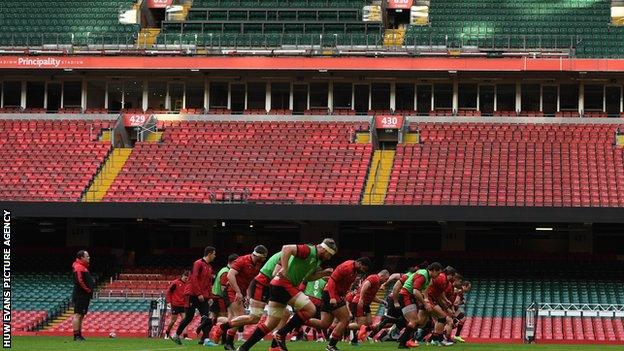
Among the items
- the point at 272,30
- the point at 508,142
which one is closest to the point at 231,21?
the point at 272,30

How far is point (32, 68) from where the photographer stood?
183 feet

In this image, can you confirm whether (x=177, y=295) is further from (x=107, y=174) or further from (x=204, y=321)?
(x=107, y=174)

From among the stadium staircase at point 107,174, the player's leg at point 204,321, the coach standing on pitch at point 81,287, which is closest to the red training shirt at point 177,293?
the player's leg at point 204,321

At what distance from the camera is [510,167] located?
5009 centimetres

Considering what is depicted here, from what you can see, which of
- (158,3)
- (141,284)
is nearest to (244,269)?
(141,284)

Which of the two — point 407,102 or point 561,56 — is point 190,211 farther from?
point 561,56

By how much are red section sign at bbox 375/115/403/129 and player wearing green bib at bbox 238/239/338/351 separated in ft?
110

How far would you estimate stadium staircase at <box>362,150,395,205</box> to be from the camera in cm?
4850

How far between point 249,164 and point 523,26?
46.9 ft

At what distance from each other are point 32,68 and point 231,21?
8864mm

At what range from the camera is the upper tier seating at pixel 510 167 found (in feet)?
157

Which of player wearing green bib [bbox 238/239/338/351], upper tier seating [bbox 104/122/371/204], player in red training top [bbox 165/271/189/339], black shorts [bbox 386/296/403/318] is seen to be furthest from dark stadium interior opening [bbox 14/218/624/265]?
player wearing green bib [bbox 238/239/338/351]

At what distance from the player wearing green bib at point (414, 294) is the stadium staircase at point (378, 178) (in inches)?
789

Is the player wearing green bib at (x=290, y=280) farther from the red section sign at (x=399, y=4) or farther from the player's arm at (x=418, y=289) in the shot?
the red section sign at (x=399, y=4)
